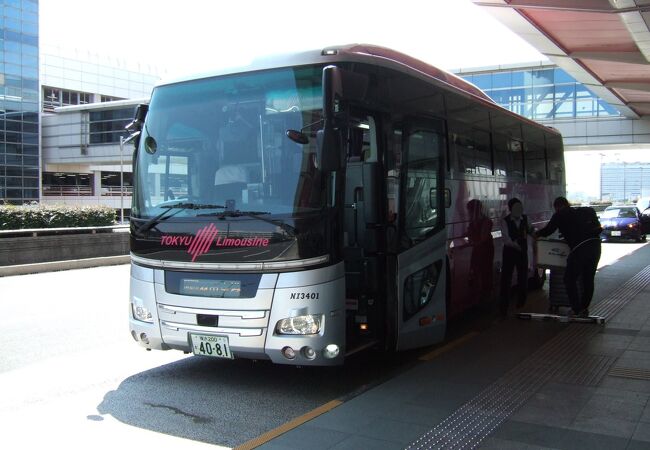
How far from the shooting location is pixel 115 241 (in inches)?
759

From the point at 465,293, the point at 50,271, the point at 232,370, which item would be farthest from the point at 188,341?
the point at 50,271

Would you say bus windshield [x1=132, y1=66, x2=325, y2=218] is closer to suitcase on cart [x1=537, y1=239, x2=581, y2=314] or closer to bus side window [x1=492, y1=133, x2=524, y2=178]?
bus side window [x1=492, y1=133, x2=524, y2=178]

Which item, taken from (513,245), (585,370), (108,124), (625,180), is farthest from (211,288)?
(625,180)

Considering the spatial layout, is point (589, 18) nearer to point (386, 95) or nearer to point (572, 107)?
point (386, 95)

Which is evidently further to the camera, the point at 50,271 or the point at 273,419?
the point at 50,271

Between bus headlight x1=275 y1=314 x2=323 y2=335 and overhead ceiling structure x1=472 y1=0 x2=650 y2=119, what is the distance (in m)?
8.64

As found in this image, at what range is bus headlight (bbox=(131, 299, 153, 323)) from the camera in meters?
5.93

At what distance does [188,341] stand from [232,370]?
1.10 m

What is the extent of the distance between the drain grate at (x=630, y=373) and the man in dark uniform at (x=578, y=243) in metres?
2.43

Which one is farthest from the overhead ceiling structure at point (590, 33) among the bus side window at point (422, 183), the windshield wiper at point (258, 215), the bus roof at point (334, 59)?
the windshield wiper at point (258, 215)

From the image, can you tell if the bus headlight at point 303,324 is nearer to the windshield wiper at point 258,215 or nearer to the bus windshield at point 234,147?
the windshield wiper at point 258,215

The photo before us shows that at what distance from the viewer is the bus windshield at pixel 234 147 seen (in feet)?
17.6

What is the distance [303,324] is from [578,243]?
16.8 ft

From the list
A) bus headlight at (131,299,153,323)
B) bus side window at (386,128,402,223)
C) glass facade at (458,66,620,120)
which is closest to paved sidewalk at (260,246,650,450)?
bus side window at (386,128,402,223)
